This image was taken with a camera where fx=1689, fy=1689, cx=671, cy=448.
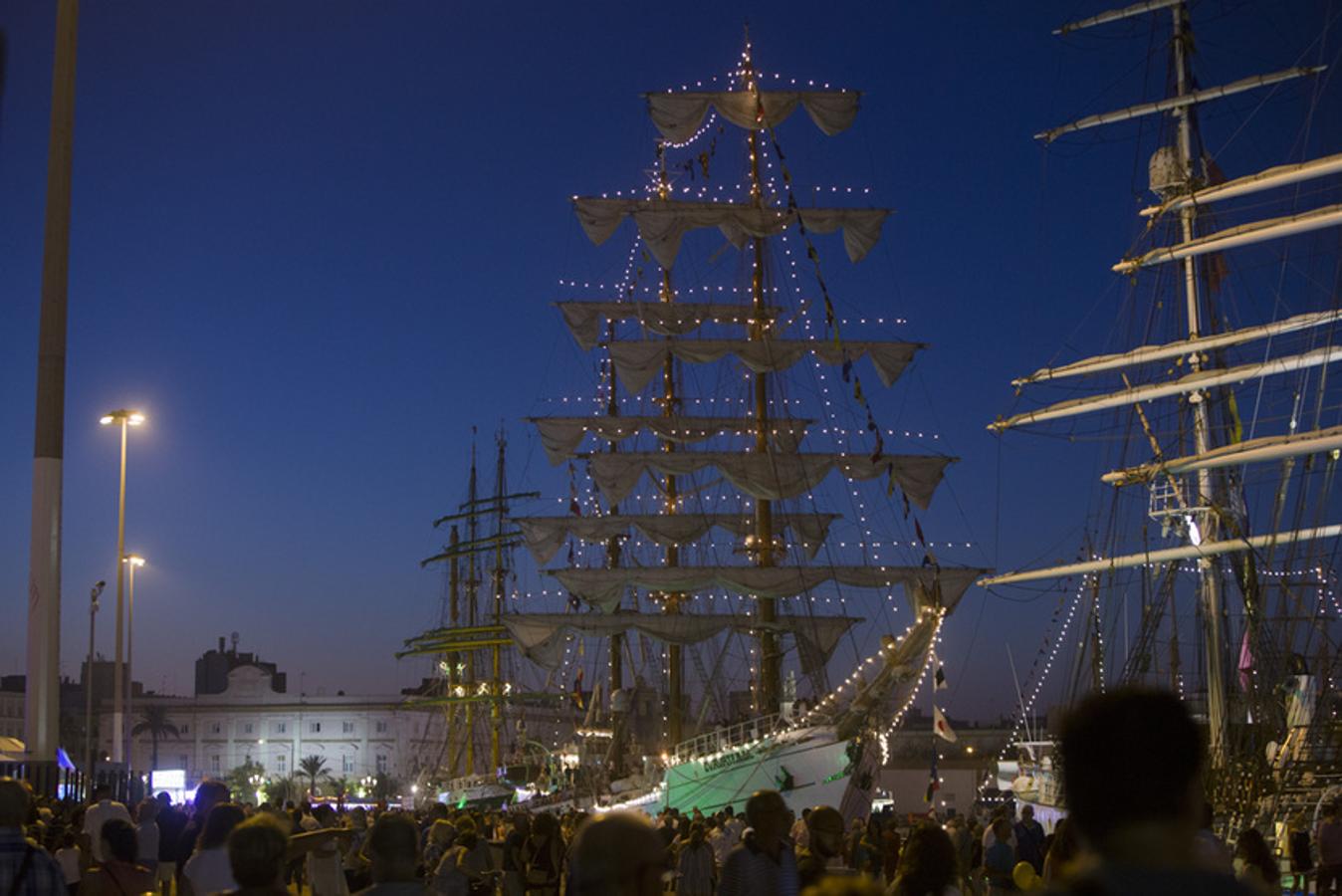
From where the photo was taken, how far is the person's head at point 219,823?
7918mm

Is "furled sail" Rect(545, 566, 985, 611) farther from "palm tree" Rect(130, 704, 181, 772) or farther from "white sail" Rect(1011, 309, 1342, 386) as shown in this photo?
"palm tree" Rect(130, 704, 181, 772)

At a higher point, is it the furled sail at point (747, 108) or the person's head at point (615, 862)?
the furled sail at point (747, 108)

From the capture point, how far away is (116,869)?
8211mm

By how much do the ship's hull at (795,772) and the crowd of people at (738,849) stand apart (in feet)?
75.3

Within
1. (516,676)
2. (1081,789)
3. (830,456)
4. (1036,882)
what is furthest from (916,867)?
(516,676)

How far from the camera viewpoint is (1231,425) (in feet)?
149

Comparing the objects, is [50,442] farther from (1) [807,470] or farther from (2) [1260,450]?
(1) [807,470]

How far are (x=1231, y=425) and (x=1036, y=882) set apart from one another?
37.1 metres

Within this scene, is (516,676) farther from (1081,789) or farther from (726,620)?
(1081,789)

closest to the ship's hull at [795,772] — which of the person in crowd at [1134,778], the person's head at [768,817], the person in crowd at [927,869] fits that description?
the person's head at [768,817]

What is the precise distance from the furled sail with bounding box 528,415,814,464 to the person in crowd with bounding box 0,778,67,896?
1982 inches

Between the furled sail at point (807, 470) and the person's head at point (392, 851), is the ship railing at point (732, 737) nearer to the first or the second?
the furled sail at point (807, 470)

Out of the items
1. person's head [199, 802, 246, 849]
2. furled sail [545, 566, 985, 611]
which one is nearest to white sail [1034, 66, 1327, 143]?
furled sail [545, 566, 985, 611]

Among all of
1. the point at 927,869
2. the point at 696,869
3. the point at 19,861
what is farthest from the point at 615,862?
the point at 696,869
